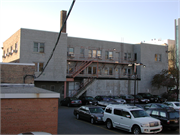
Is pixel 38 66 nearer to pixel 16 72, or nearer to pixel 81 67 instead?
pixel 81 67

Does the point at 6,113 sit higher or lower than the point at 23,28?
lower

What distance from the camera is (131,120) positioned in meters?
13.1

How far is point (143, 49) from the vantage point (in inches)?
1662

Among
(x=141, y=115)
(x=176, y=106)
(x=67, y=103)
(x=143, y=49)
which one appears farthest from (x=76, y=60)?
(x=141, y=115)

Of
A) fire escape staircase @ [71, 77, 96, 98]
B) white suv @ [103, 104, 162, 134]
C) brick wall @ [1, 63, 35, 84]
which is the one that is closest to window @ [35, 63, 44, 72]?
fire escape staircase @ [71, 77, 96, 98]

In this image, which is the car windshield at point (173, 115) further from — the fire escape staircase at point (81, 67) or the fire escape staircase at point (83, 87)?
the fire escape staircase at point (81, 67)

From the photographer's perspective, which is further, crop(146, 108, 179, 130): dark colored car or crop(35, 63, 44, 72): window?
crop(35, 63, 44, 72): window

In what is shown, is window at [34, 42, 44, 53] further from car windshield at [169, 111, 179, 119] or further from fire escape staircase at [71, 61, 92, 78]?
car windshield at [169, 111, 179, 119]

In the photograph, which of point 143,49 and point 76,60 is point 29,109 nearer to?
point 76,60

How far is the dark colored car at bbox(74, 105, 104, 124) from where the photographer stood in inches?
640

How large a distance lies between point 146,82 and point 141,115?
29949 millimetres

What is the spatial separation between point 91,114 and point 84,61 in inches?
836

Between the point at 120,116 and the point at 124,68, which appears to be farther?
the point at 124,68

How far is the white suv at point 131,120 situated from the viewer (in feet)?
41.1
